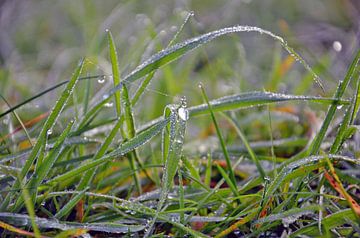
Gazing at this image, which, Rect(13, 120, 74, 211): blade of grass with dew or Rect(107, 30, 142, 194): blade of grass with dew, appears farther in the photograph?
Rect(107, 30, 142, 194): blade of grass with dew

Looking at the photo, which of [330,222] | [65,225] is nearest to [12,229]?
[65,225]

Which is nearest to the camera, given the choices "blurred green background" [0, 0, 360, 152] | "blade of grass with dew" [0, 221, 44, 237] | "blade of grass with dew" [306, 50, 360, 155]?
"blade of grass with dew" [0, 221, 44, 237]

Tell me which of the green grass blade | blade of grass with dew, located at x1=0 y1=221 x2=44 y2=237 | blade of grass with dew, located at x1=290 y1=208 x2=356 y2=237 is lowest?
blade of grass with dew, located at x1=290 y1=208 x2=356 y2=237

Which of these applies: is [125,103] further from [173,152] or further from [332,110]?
[332,110]

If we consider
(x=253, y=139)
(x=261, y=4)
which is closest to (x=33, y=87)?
(x=253, y=139)

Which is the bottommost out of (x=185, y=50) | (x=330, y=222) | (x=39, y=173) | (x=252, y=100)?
(x=330, y=222)

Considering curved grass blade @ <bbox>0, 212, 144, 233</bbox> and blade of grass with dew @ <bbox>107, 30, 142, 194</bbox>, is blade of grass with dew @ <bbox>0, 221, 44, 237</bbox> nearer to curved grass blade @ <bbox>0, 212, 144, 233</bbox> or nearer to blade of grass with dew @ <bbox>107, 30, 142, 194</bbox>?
curved grass blade @ <bbox>0, 212, 144, 233</bbox>

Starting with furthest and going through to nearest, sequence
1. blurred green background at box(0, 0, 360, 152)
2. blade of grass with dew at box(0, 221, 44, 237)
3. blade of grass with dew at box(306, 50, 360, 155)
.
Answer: blurred green background at box(0, 0, 360, 152), blade of grass with dew at box(306, 50, 360, 155), blade of grass with dew at box(0, 221, 44, 237)

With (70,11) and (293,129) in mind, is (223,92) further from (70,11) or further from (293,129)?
(70,11)

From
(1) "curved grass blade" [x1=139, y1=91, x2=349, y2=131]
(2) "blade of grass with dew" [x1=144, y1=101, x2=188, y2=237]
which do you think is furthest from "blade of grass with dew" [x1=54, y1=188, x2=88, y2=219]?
(1) "curved grass blade" [x1=139, y1=91, x2=349, y2=131]

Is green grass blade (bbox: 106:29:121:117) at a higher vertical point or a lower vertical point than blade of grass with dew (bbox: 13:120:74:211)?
higher

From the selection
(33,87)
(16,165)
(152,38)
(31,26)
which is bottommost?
(16,165)
